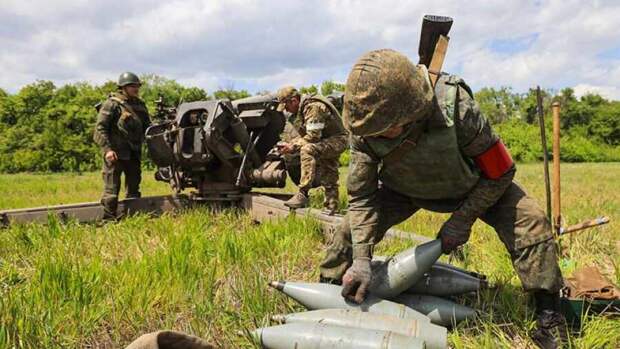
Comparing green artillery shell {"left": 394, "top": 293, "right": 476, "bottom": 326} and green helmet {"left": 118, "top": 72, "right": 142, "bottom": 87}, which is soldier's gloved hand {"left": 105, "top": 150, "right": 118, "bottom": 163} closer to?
green helmet {"left": 118, "top": 72, "right": 142, "bottom": 87}

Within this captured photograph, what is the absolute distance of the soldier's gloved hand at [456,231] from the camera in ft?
9.71

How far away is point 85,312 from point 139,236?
2.24 m

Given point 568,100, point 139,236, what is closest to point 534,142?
point 568,100

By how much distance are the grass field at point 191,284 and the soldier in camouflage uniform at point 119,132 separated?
6.03ft

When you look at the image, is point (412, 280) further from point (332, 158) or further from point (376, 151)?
point (332, 158)

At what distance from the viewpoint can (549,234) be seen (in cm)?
289

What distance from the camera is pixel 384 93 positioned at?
250 cm

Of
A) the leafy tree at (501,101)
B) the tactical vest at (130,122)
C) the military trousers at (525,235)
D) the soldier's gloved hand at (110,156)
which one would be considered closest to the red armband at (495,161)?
the military trousers at (525,235)

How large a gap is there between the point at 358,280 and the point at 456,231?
2.03ft

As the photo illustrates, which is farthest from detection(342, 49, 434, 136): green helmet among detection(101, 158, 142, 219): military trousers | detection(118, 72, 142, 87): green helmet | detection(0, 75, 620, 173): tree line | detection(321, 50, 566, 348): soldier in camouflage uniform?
detection(0, 75, 620, 173): tree line

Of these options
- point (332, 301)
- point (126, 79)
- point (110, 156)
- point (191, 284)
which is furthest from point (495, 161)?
point (126, 79)

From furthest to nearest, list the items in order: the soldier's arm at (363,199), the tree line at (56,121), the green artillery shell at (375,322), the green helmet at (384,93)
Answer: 1. the tree line at (56,121)
2. the soldier's arm at (363,199)
3. the green artillery shell at (375,322)
4. the green helmet at (384,93)

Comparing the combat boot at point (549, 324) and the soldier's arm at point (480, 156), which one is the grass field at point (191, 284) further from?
the soldier's arm at point (480, 156)

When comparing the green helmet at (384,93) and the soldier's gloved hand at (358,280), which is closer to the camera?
the green helmet at (384,93)
